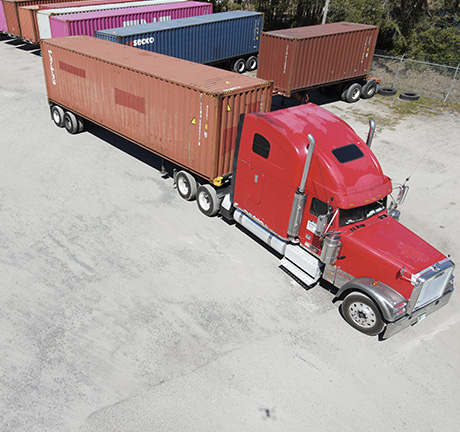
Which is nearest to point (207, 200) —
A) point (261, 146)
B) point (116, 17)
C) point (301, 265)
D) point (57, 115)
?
point (261, 146)

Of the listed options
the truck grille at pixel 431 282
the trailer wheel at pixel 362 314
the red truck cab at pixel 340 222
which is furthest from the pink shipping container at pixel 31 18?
the truck grille at pixel 431 282

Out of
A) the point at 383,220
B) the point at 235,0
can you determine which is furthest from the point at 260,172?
the point at 235,0

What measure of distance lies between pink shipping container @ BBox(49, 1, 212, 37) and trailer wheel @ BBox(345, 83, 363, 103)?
12.1 metres

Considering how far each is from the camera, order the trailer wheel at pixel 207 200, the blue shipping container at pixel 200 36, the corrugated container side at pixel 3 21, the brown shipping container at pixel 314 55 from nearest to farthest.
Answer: the trailer wheel at pixel 207 200 < the brown shipping container at pixel 314 55 < the blue shipping container at pixel 200 36 < the corrugated container side at pixel 3 21

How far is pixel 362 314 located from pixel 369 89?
1705 cm

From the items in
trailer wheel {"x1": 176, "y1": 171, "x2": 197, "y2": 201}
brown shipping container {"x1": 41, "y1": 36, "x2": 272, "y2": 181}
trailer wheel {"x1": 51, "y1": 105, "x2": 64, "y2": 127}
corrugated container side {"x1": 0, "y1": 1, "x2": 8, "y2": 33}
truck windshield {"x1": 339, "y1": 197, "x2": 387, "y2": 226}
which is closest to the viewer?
truck windshield {"x1": 339, "y1": 197, "x2": 387, "y2": 226}

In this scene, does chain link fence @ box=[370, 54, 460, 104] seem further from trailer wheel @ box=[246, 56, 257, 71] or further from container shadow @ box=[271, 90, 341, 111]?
trailer wheel @ box=[246, 56, 257, 71]

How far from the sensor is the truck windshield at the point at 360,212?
842 cm

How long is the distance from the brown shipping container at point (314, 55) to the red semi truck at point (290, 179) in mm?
7280

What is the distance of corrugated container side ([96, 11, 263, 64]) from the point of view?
64.1 ft

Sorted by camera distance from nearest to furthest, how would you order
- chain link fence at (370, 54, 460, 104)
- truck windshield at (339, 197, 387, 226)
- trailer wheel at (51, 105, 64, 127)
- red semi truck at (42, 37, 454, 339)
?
red semi truck at (42, 37, 454, 339) < truck windshield at (339, 197, 387, 226) < trailer wheel at (51, 105, 64, 127) < chain link fence at (370, 54, 460, 104)

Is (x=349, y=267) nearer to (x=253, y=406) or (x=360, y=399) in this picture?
(x=360, y=399)

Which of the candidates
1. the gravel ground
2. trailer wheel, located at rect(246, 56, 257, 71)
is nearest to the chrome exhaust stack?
the gravel ground

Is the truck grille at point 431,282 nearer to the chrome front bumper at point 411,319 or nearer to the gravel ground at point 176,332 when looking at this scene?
the chrome front bumper at point 411,319
